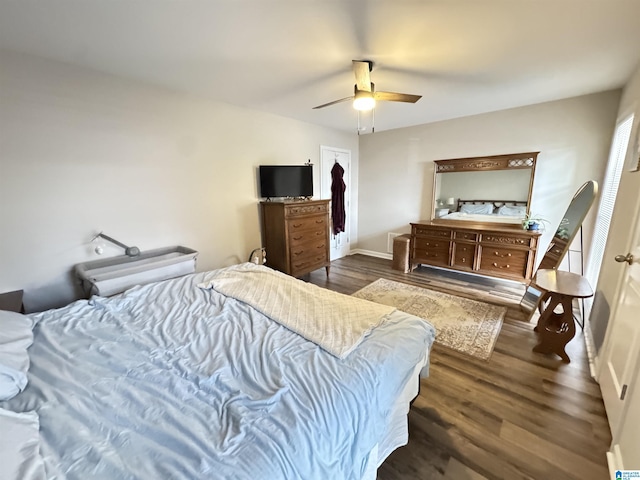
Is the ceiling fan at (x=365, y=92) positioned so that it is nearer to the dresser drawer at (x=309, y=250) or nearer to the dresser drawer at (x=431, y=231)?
the dresser drawer at (x=309, y=250)

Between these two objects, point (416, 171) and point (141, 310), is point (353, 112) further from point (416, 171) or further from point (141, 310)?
point (141, 310)

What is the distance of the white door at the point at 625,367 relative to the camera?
125 cm

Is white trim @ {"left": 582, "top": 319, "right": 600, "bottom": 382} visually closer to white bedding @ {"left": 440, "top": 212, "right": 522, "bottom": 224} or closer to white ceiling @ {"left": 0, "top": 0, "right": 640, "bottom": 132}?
white bedding @ {"left": 440, "top": 212, "right": 522, "bottom": 224}

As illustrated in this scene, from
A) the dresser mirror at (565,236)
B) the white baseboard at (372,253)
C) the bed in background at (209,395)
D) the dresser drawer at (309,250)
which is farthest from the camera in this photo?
the white baseboard at (372,253)

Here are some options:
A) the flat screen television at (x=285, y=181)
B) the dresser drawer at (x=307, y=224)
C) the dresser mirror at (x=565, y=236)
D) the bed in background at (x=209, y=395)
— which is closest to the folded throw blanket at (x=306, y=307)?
the bed in background at (x=209, y=395)

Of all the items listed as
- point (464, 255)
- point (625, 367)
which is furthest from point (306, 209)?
point (625, 367)

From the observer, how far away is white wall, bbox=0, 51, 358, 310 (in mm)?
2000

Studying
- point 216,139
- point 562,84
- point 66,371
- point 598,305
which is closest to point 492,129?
point 562,84

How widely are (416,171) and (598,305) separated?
2956 mm

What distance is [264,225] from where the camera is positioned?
12.2 ft

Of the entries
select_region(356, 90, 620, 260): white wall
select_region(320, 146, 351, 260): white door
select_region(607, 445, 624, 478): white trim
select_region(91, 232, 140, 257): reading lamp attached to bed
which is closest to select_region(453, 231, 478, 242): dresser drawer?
select_region(356, 90, 620, 260): white wall

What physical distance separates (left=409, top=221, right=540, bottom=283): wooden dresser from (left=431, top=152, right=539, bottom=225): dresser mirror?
0.21 meters

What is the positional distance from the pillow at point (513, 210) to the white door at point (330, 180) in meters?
2.51

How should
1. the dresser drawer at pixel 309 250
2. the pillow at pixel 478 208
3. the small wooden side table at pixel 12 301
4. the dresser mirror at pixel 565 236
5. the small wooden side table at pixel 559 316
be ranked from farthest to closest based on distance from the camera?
1. the pillow at pixel 478 208
2. the dresser drawer at pixel 309 250
3. the dresser mirror at pixel 565 236
4. the small wooden side table at pixel 559 316
5. the small wooden side table at pixel 12 301
